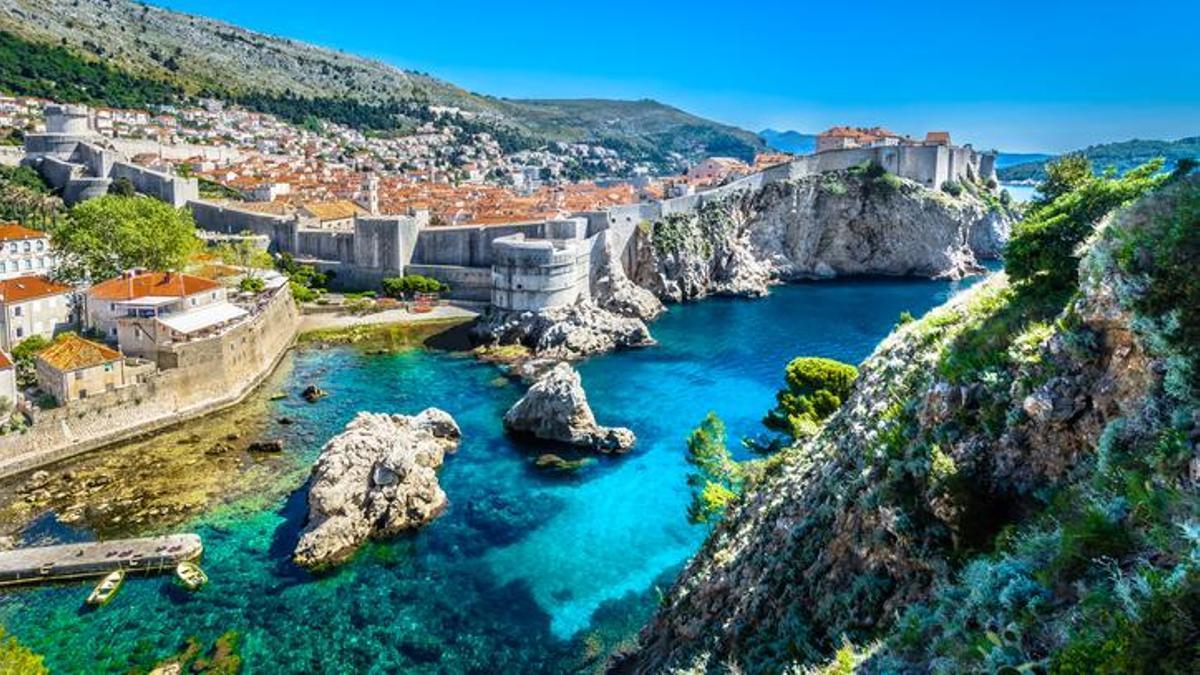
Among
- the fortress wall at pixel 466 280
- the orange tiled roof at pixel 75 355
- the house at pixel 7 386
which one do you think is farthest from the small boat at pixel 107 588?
the fortress wall at pixel 466 280

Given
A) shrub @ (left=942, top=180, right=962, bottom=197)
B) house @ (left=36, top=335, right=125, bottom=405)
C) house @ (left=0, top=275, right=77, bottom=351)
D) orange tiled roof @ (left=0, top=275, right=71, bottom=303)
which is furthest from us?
shrub @ (left=942, top=180, right=962, bottom=197)

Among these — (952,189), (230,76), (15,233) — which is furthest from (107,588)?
(230,76)

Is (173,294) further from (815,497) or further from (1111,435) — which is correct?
(1111,435)

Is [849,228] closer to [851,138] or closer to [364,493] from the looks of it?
[851,138]

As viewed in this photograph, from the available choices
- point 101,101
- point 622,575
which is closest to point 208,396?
point 622,575

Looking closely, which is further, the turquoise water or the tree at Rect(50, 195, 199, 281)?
the tree at Rect(50, 195, 199, 281)

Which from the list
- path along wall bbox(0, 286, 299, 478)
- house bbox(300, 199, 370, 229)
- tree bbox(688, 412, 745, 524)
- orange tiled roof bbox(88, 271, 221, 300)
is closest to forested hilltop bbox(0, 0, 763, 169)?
house bbox(300, 199, 370, 229)

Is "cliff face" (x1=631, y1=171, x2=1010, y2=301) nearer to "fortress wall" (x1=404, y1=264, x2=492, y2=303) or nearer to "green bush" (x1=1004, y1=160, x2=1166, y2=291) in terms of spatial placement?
"fortress wall" (x1=404, y1=264, x2=492, y2=303)
